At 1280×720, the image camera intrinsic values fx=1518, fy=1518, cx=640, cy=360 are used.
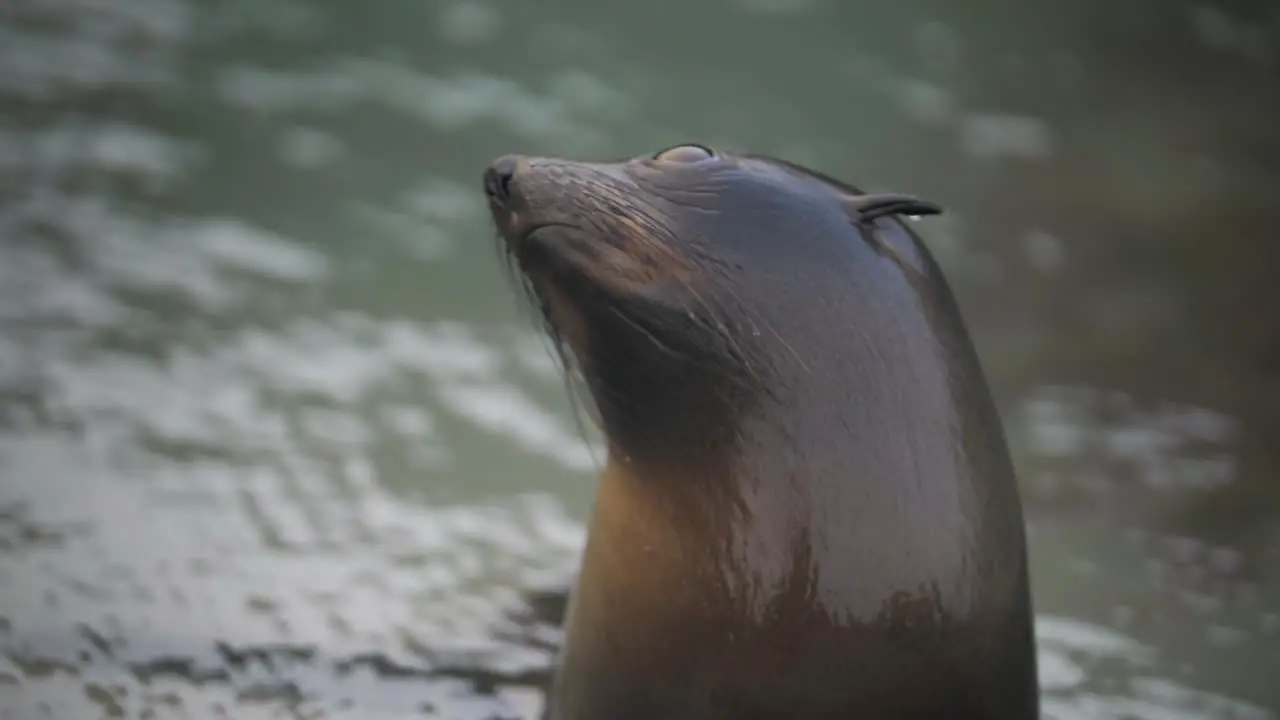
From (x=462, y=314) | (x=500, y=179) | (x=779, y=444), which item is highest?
(x=462, y=314)

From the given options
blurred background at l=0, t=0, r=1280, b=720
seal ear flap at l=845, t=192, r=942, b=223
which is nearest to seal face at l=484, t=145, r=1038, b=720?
seal ear flap at l=845, t=192, r=942, b=223

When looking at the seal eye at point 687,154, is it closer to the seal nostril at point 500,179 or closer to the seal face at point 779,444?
the seal face at point 779,444

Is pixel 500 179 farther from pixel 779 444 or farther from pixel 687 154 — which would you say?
pixel 779 444

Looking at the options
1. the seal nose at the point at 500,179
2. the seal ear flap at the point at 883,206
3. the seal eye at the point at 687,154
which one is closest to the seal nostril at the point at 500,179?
the seal nose at the point at 500,179

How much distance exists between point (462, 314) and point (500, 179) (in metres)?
2.14

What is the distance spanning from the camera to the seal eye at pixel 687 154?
7.43ft

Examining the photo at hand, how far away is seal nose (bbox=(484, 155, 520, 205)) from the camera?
2.25 meters

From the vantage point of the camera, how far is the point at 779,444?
2.10 m

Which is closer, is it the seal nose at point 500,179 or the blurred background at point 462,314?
the seal nose at point 500,179

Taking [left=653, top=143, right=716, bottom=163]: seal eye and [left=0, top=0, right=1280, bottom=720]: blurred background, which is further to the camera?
[left=0, top=0, right=1280, bottom=720]: blurred background

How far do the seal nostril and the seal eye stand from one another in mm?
227

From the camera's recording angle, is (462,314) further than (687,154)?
Yes

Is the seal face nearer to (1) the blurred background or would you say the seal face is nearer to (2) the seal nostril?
(2) the seal nostril

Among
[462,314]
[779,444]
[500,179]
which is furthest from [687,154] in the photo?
[462,314]
